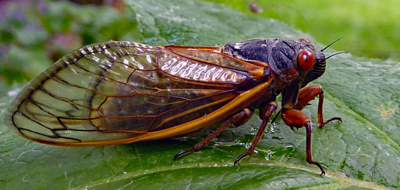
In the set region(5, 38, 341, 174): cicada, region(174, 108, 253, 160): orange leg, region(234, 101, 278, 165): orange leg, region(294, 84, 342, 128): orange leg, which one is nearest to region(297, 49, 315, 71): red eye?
region(5, 38, 341, 174): cicada

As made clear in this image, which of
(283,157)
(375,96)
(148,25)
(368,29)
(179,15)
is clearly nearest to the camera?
(283,157)

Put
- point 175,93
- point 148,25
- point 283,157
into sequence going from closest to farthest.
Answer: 1. point 283,157
2. point 175,93
3. point 148,25

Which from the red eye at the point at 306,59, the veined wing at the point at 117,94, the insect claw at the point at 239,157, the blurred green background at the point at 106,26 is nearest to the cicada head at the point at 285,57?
the red eye at the point at 306,59

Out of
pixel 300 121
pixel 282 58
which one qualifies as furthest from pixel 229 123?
pixel 282 58

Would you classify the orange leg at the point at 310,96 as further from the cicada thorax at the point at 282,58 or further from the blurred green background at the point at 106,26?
the blurred green background at the point at 106,26

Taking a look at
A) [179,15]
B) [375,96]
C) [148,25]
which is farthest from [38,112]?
[375,96]

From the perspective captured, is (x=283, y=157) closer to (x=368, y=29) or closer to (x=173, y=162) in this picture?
(x=173, y=162)

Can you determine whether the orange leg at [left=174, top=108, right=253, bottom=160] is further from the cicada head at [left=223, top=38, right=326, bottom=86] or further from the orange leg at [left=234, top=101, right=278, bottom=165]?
the cicada head at [left=223, top=38, right=326, bottom=86]

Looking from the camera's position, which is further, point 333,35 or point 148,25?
point 333,35

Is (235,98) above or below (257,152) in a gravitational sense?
above
